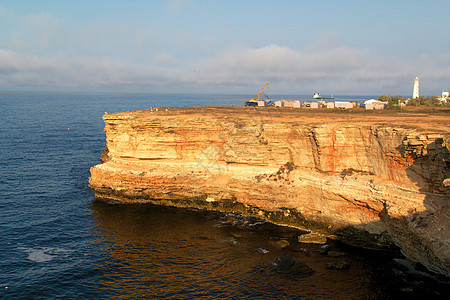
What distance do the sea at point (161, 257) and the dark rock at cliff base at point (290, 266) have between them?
55 cm

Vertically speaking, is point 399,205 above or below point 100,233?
above

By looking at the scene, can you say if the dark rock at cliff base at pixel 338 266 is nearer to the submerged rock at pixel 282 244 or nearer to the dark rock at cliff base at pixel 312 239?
the dark rock at cliff base at pixel 312 239

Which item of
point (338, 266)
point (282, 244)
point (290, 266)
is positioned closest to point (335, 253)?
point (338, 266)

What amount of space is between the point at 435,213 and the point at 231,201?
1870cm

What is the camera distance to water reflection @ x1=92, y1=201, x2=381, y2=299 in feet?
74.5

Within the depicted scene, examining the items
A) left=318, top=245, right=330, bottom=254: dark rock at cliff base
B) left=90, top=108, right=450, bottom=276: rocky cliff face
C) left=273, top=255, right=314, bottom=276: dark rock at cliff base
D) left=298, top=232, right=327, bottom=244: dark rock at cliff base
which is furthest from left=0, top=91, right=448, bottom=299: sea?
left=90, top=108, right=450, bottom=276: rocky cliff face

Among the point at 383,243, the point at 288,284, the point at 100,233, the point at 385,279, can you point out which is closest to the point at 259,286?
the point at 288,284

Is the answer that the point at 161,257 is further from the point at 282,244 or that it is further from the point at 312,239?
the point at 312,239

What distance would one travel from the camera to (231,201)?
36250 mm

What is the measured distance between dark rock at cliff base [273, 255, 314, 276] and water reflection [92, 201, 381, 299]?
0.56m

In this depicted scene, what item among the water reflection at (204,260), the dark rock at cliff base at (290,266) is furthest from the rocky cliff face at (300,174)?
the dark rock at cliff base at (290,266)

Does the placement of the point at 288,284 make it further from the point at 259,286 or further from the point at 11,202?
the point at 11,202

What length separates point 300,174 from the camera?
1323 inches

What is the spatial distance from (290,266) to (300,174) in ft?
35.2
